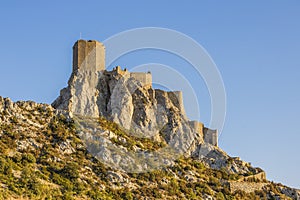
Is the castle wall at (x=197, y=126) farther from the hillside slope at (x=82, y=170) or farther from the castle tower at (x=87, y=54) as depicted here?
the castle tower at (x=87, y=54)

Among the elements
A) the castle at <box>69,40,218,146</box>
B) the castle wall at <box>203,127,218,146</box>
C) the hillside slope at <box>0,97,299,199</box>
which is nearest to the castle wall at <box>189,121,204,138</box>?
the castle wall at <box>203,127,218,146</box>

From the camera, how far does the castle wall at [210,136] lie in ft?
319

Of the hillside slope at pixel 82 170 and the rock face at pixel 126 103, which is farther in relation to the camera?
the rock face at pixel 126 103

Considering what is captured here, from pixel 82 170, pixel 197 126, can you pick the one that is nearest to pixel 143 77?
pixel 197 126

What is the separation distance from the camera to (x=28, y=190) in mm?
65938

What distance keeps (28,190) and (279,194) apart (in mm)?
37379

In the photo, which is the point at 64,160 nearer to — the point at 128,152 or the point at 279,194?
the point at 128,152

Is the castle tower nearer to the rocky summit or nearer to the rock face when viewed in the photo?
the rock face

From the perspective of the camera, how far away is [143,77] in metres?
93.1

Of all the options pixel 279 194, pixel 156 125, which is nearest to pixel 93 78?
pixel 156 125

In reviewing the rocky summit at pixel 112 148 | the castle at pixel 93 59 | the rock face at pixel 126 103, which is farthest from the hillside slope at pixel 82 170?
the castle at pixel 93 59

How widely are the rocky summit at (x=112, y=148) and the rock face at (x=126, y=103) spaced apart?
130 mm

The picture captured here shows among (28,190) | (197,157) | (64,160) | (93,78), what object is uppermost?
(93,78)

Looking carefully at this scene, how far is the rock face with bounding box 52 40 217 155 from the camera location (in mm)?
86125
